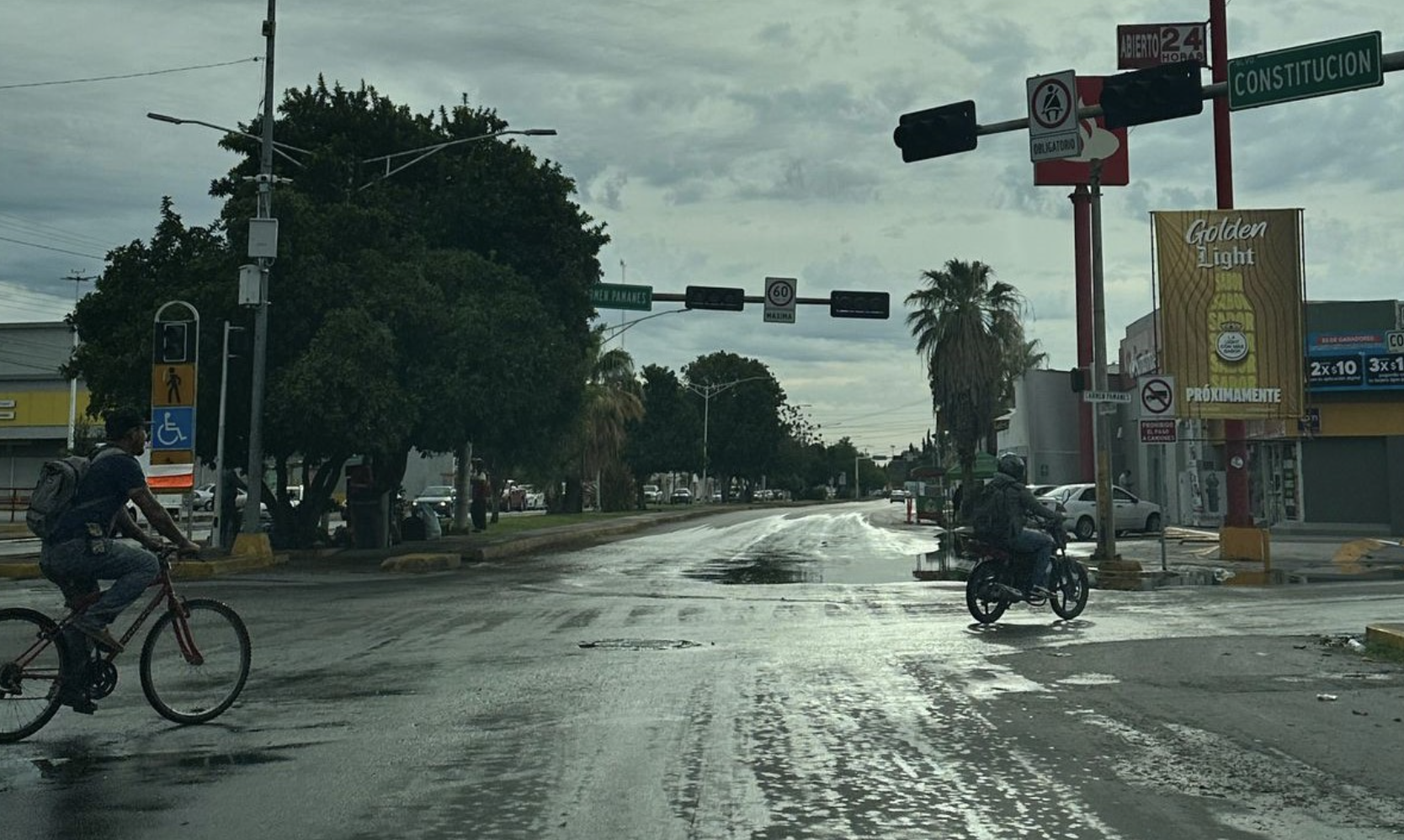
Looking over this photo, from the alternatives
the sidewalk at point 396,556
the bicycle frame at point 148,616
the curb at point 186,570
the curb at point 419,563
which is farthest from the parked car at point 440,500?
the bicycle frame at point 148,616

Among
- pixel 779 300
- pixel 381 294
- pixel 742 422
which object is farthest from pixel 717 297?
pixel 742 422

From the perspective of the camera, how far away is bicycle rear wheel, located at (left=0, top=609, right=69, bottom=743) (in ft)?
25.3

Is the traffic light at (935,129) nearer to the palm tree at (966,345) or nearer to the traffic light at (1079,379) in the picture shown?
the traffic light at (1079,379)

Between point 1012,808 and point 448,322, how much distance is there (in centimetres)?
2354

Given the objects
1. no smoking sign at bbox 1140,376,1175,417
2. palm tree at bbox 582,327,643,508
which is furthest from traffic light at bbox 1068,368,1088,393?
palm tree at bbox 582,327,643,508

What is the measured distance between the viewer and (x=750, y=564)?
26094 mm

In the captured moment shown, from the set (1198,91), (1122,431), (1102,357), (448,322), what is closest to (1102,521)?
(1102,357)

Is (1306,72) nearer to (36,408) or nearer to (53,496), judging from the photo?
(53,496)

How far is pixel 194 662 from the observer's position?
826cm

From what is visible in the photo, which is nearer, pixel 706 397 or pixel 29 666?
pixel 29 666

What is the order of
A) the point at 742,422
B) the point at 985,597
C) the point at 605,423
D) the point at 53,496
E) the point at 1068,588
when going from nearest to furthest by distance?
the point at 53,496, the point at 985,597, the point at 1068,588, the point at 605,423, the point at 742,422

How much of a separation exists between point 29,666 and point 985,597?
31.8ft

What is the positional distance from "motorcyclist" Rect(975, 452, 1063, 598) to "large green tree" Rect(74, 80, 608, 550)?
14550 mm

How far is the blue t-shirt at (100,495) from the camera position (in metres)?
7.84
